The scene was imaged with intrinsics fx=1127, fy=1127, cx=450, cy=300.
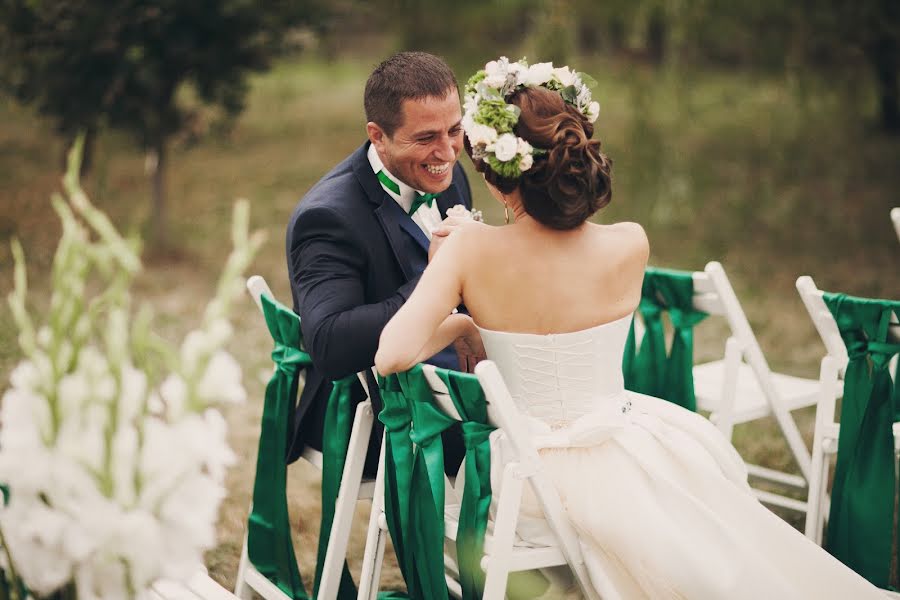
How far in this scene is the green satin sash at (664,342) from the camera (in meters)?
4.06

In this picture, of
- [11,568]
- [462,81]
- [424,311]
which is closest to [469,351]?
[424,311]

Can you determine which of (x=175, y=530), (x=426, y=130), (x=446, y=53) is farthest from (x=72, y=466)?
(x=446, y=53)

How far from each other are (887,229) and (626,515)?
8.17m

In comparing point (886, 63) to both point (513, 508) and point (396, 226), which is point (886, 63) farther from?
point (513, 508)

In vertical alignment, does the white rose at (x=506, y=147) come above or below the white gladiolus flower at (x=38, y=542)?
above

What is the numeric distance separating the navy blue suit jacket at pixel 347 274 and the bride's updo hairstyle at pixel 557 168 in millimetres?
538

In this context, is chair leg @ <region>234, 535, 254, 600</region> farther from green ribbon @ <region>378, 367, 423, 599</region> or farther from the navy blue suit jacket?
green ribbon @ <region>378, 367, 423, 599</region>

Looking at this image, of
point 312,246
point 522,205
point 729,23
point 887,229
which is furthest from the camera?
point 887,229

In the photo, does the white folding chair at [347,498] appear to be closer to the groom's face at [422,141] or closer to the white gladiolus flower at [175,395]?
the groom's face at [422,141]

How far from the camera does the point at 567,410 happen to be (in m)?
3.11

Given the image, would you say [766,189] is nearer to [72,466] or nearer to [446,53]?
[446,53]

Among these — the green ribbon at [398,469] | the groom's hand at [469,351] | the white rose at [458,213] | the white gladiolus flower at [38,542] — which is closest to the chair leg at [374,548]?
the green ribbon at [398,469]

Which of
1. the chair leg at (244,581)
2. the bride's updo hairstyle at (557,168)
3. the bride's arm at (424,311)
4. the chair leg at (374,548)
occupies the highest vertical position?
the bride's updo hairstyle at (557,168)

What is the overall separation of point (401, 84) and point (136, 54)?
17.7 ft
